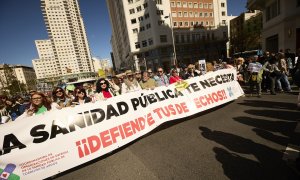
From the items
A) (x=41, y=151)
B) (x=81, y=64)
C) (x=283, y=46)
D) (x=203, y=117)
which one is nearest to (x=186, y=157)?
(x=203, y=117)

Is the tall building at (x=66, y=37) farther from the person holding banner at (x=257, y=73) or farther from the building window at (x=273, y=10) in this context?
the person holding banner at (x=257, y=73)

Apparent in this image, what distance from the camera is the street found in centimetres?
323

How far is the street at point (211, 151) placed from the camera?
3.23 m

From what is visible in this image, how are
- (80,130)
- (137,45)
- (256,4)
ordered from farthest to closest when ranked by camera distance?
1. (137,45)
2. (256,4)
3. (80,130)

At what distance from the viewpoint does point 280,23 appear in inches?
698

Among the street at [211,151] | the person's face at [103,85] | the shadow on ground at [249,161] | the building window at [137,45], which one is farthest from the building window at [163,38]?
the shadow on ground at [249,161]

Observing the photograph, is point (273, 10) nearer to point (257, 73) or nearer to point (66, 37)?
point (257, 73)

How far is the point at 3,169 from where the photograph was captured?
3.50m

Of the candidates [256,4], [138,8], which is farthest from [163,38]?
[256,4]

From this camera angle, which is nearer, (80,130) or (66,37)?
(80,130)

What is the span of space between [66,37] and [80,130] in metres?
147

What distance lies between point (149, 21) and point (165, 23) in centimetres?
425

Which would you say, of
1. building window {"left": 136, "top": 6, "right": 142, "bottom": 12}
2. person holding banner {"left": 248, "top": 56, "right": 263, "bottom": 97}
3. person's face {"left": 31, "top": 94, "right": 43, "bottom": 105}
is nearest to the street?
person's face {"left": 31, "top": 94, "right": 43, "bottom": 105}

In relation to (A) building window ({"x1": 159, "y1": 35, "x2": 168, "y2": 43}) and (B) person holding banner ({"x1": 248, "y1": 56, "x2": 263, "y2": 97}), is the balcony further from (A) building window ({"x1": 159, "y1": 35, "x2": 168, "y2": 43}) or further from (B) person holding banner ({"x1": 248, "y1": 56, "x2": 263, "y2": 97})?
(A) building window ({"x1": 159, "y1": 35, "x2": 168, "y2": 43})
